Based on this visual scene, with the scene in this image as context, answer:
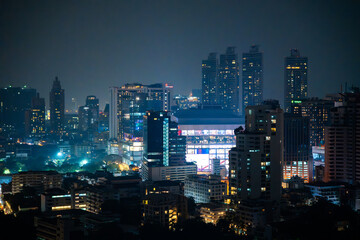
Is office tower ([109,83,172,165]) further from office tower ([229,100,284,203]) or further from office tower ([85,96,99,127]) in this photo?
office tower ([229,100,284,203])

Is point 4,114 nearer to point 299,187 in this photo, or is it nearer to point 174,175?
point 174,175

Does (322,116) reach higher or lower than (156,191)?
higher

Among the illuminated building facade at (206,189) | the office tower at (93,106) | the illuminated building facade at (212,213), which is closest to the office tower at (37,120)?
the office tower at (93,106)

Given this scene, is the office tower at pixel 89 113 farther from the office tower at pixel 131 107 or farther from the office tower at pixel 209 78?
the office tower at pixel 209 78

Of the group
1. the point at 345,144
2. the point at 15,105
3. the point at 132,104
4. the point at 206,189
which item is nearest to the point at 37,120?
the point at 15,105

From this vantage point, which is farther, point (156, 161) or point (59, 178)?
point (156, 161)

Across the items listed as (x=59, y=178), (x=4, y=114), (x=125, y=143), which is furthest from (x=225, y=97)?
(x=59, y=178)
